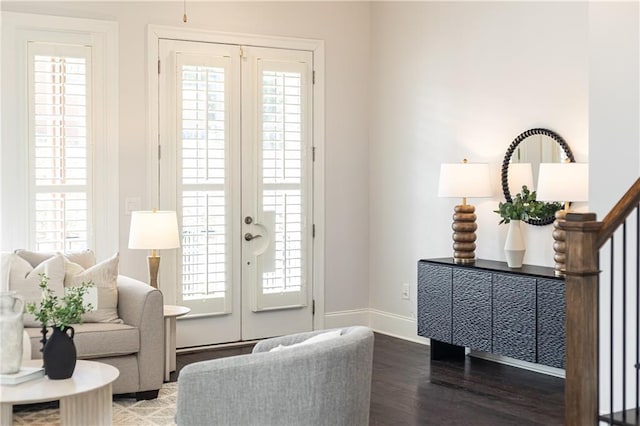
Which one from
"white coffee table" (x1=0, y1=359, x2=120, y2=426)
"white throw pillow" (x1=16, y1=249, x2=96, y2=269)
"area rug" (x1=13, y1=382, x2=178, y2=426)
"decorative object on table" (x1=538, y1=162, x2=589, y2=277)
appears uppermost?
"decorative object on table" (x1=538, y1=162, x2=589, y2=277)

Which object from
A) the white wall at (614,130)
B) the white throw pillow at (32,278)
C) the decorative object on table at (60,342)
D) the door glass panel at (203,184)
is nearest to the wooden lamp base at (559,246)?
the white wall at (614,130)

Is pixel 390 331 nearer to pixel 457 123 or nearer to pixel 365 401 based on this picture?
pixel 457 123

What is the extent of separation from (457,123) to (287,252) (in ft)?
5.76

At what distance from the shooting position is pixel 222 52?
21.9 ft

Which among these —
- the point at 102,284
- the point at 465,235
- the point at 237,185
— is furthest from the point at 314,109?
the point at 102,284

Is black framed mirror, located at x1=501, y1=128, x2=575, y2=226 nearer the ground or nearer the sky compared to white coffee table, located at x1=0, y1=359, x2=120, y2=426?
nearer the sky

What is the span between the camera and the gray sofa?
16.4 ft

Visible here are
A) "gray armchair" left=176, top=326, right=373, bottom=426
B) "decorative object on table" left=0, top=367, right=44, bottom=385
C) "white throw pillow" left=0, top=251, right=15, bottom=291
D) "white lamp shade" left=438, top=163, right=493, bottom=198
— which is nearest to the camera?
"gray armchair" left=176, top=326, right=373, bottom=426

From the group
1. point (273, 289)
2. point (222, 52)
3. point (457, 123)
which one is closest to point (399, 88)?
point (457, 123)

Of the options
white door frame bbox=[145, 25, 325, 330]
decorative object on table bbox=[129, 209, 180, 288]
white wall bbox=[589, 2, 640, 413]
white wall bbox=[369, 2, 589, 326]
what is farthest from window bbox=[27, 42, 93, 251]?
white wall bbox=[589, 2, 640, 413]

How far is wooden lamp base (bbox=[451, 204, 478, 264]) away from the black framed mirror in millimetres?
291

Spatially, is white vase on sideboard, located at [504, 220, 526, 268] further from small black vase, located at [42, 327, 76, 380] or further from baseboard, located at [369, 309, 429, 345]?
small black vase, located at [42, 327, 76, 380]

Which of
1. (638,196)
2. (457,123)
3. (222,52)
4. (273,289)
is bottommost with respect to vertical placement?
(273,289)

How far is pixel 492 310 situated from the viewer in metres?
Result: 5.71
